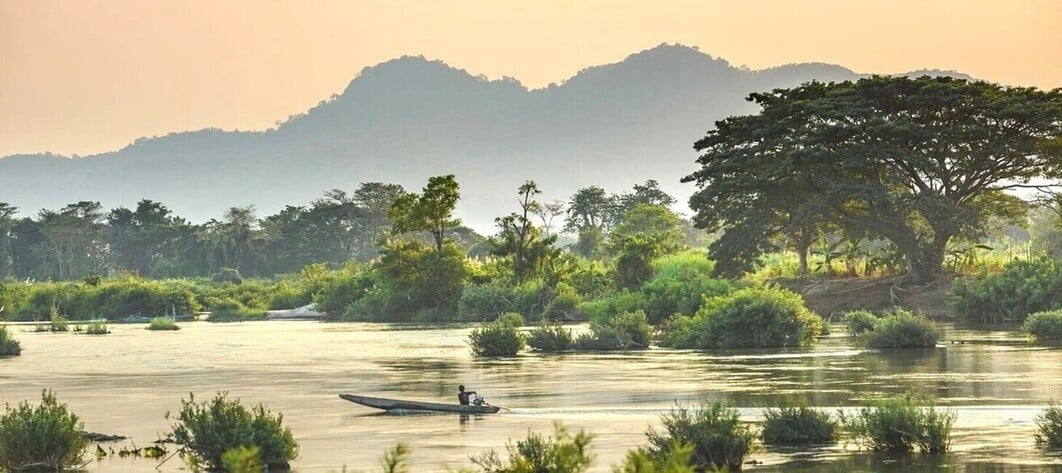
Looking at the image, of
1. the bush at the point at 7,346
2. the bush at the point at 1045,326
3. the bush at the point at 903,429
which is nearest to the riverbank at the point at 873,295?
the bush at the point at 1045,326

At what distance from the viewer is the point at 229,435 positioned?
19.7 m

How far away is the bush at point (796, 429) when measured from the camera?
836 inches

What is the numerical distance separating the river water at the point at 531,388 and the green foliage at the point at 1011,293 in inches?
217

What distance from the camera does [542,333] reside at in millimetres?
46906

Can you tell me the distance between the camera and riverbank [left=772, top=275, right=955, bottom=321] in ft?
197

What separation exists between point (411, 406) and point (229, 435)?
22.6 feet

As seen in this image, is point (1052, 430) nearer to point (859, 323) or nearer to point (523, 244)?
point (859, 323)

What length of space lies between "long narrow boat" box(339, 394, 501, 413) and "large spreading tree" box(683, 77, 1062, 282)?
37.3m

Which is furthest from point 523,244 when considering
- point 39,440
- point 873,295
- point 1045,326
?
point 39,440

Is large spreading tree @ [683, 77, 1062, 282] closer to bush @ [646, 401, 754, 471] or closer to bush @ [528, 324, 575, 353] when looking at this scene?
bush @ [528, 324, 575, 353]

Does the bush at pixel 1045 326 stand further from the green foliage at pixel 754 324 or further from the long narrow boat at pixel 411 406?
the long narrow boat at pixel 411 406

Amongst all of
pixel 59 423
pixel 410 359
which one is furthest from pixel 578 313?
pixel 59 423

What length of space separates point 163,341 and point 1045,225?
87981 mm

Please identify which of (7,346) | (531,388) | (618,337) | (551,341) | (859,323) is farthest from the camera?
(7,346)
